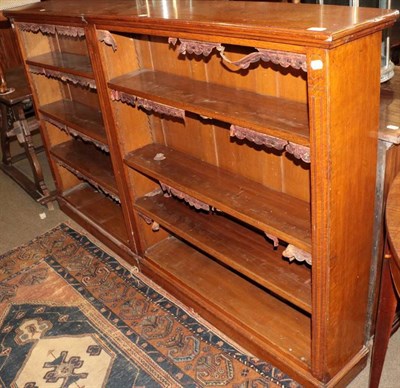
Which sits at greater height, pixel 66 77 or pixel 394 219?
pixel 66 77

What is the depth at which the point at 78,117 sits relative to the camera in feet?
9.21

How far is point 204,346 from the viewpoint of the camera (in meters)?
2.13

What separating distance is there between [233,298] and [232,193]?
555 millimetres

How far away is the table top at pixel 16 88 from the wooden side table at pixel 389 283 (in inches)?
98.7

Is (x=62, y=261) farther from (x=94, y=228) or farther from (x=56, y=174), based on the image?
(x=56, y=174)

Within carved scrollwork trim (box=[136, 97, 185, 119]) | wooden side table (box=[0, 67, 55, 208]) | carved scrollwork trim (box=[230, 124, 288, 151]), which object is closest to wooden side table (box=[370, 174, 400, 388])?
carved scrollwork trim (box=[230, 124, 288, 151])

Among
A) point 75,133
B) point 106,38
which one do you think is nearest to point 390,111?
point 106,38

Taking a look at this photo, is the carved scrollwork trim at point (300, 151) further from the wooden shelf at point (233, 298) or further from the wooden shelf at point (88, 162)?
the wooden shelf at point (88, 162)

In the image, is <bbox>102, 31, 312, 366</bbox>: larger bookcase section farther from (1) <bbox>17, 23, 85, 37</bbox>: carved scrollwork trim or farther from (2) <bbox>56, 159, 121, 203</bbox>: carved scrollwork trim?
(2) <bbox>56, 159, 121, 203</bbox>: carved scrollwork trim

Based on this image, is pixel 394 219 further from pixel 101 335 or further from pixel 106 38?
pixel 101 335

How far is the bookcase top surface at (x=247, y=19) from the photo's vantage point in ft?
4.05

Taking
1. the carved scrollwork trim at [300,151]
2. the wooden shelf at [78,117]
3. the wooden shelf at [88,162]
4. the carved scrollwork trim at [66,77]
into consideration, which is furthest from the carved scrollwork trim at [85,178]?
the carved scrollwork trim at [300,151]

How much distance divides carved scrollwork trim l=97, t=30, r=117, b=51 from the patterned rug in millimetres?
1226

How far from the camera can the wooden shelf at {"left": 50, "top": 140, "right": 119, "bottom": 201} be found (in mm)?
2686
